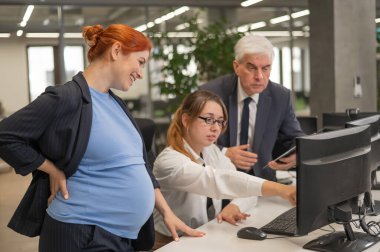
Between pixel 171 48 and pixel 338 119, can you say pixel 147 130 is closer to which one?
pixel 338 119

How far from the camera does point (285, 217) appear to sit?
2.50 m

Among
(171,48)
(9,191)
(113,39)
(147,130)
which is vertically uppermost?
(171,48)

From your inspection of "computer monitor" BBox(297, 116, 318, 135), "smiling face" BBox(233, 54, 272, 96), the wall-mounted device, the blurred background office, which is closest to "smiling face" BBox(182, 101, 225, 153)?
"smiling face" BBox(233, 54, 272, 96)

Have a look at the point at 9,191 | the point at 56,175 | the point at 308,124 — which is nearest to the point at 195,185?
the point at 56,175

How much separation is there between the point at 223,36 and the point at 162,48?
30.9 inches

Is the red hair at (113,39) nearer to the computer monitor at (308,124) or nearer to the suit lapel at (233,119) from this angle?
the suit lapel at (233,119)

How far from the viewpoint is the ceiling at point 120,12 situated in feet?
20.0

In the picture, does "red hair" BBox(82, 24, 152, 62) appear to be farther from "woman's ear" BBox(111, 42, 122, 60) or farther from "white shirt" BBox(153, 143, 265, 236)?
"white shirt" BBox(153, 143, 265, 236)

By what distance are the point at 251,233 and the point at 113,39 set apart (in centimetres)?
100

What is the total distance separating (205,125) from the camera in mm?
2566

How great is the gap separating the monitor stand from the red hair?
102cm

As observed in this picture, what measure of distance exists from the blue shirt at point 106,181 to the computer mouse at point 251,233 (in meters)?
0.52

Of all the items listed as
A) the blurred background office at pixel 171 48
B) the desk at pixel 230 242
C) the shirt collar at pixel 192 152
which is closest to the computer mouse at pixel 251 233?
the desk at pixel 230 242

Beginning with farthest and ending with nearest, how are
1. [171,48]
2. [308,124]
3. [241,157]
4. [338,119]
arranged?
[171,48], [308,124], [338,119], [241,157]
